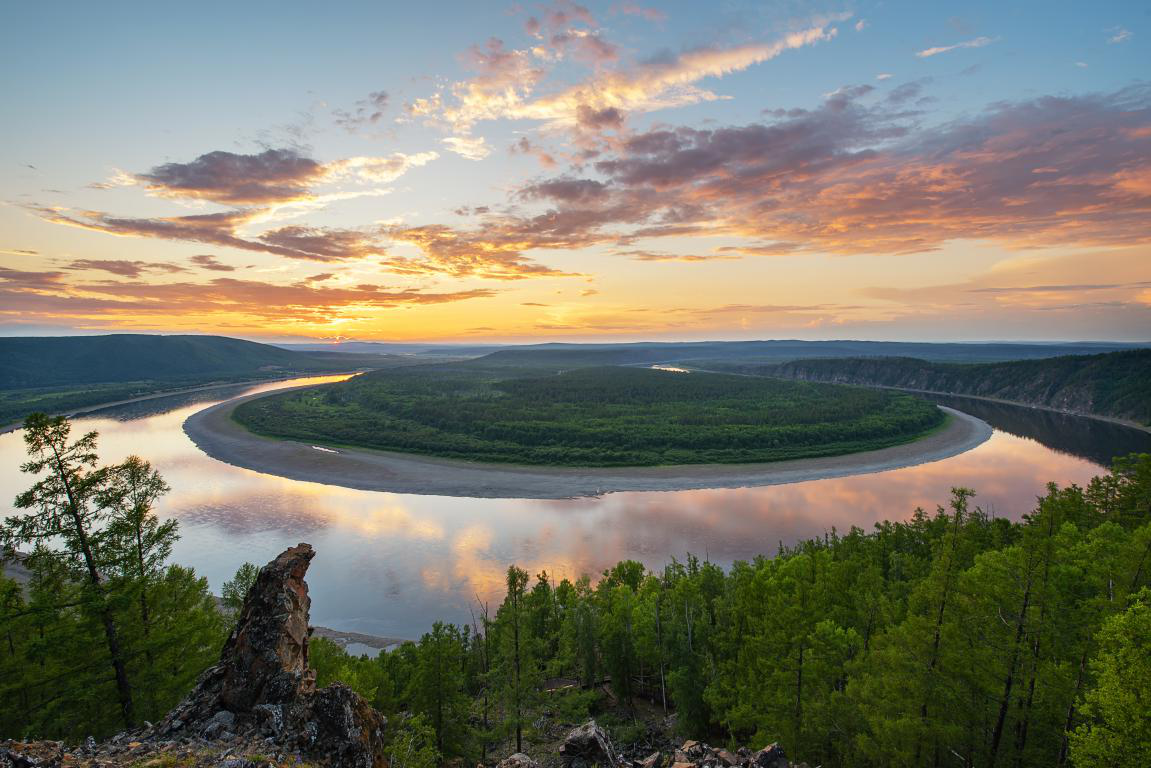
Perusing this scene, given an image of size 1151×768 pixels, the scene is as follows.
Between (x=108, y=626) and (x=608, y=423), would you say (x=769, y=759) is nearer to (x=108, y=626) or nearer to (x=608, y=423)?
(x=108, y=626)

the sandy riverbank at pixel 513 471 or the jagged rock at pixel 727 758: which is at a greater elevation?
the jagged rock at pixel 727 758

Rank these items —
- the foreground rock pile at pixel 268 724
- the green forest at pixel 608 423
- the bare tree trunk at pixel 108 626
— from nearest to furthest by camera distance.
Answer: the foreground rock pile at pixel 268 724 < the bare tree trunk at pixel 108 626 < the green forest at pixel 608 423

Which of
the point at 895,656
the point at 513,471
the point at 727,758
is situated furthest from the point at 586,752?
the point at 513,471

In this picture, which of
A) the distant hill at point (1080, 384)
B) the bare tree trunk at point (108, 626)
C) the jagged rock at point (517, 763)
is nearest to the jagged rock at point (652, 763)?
the jagged rock at point (517, 763)

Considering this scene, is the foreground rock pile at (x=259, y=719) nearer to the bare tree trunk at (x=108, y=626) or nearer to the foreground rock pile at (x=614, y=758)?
the foreground rock pile at (x=614, y=758)

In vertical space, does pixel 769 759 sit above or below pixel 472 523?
above

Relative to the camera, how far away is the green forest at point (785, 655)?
49.0 feet

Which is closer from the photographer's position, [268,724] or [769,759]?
[268,724]

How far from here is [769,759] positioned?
13.7 metres

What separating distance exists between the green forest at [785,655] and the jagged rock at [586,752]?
4479 mm

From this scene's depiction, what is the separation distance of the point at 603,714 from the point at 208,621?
19867mm

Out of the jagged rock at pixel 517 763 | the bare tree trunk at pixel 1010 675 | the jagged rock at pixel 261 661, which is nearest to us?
the jagged rock at pixel 261 661

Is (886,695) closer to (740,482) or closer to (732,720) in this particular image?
(732,720)

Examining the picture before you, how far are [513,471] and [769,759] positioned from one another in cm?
7275
